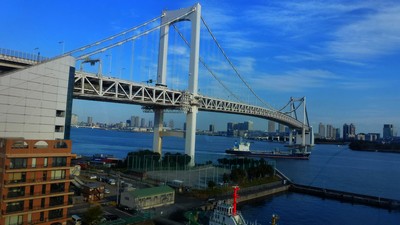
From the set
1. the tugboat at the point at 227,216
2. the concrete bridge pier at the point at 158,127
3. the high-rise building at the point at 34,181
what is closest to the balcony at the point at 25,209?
the high-rise building at the point at 34,181

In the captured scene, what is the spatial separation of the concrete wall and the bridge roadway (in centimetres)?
800

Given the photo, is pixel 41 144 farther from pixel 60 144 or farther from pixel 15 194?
pixel 15 194

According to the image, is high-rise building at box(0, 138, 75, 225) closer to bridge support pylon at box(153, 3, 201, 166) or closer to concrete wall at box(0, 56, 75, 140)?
concrete wall at box(0, 56, 75, 140)

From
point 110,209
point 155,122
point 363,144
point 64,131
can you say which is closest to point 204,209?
point 110,209

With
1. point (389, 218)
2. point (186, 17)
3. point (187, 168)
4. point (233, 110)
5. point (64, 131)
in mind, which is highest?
point (186, 17)

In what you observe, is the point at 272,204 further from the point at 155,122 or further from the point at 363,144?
the point at 363,144

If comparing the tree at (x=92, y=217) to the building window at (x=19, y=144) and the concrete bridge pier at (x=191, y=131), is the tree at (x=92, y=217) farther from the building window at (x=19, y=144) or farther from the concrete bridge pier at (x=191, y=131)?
the concrete bridge pier at (x=191, y=131)

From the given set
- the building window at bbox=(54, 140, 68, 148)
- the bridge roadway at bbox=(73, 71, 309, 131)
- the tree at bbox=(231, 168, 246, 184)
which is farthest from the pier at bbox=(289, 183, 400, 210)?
the building window at bbox=(54, 140, 68, 148)

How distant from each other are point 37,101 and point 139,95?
14322 mm

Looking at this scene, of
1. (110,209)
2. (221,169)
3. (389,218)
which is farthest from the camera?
(221,169)

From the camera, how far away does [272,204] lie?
20922 mm

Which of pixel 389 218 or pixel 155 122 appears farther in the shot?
pixel 155 122

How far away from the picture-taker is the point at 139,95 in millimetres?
26047

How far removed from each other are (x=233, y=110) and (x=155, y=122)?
10.3 metres
